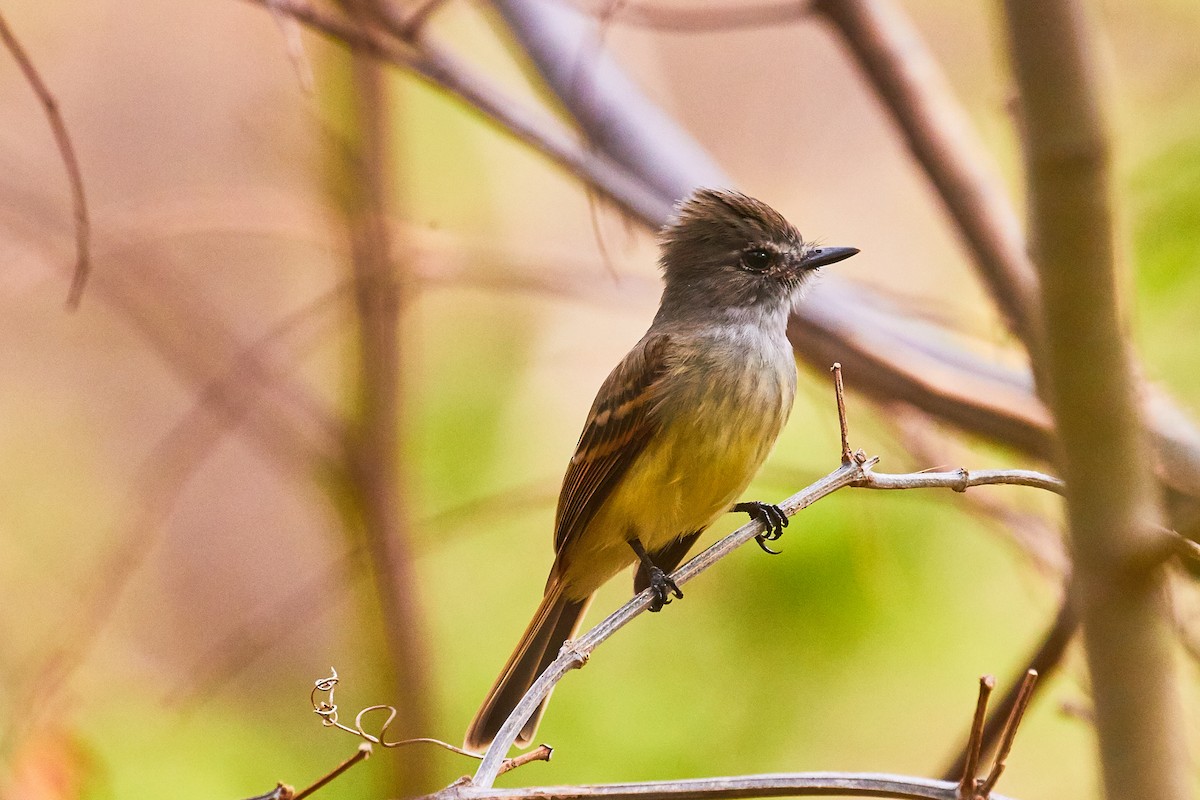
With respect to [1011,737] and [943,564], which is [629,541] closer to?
[943,564]

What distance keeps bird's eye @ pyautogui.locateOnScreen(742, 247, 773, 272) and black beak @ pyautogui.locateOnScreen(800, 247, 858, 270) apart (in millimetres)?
111

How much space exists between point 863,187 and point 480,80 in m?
3.63

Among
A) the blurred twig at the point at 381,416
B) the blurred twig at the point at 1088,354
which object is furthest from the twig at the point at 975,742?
the blurred twig at the point at 381,416

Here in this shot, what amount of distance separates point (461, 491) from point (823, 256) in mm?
1517

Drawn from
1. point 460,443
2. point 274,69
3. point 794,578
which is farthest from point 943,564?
point 274,69

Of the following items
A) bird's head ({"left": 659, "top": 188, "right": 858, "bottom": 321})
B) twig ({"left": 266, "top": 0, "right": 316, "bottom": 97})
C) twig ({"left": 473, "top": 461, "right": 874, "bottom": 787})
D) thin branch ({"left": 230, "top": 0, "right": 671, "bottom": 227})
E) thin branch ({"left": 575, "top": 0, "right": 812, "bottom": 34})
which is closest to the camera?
twig ({"left": 473, "top": 461, "right": 874, "bottom": 787})

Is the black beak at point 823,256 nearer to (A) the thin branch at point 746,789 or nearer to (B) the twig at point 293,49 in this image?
(B) the twig at point 293,49

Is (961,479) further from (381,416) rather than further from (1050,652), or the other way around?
(381,416)

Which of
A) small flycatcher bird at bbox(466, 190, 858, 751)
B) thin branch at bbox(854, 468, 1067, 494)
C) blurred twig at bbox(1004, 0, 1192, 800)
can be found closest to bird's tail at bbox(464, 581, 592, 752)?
small flycatcher bird at bbox(466, 190, 858, 751)

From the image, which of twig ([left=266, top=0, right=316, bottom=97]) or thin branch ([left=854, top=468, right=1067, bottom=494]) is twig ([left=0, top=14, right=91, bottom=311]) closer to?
twig ([left=266, top=0, right=316, bottom=97])

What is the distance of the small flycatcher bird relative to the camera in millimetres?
3354

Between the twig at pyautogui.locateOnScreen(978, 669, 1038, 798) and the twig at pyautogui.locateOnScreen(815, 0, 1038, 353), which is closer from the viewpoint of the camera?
the twig at pyautogui.locateOnScreen(978, 669, 1038, 798)

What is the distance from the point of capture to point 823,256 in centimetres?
368

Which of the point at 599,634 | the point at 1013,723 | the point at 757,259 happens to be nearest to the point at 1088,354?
the point at 1013,723
